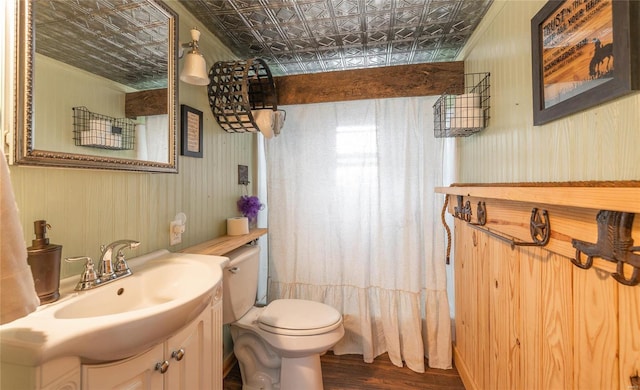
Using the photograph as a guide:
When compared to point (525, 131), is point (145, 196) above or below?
below

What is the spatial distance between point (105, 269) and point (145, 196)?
1.21 ft

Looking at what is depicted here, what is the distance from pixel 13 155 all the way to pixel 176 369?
30.8 inches

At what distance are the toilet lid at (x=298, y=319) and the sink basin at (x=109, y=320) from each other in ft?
2.05

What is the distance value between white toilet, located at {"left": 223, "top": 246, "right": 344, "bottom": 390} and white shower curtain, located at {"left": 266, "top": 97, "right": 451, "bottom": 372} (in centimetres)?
41

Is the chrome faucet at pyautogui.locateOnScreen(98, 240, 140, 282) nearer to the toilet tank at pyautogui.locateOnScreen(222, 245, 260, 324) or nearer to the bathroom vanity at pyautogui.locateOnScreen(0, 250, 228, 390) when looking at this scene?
the bathroom vanity at pyautogui.locateOnScreen(0, 250, 228, 390)

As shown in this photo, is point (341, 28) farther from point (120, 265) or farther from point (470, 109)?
point (120, 265)

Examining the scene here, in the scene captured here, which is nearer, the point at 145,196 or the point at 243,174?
the point at 145,196

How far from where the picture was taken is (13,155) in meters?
0.71

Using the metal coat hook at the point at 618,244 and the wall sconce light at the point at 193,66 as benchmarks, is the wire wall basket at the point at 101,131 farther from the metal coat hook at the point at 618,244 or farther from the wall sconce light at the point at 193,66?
the metal coat hook at the point at 618,244

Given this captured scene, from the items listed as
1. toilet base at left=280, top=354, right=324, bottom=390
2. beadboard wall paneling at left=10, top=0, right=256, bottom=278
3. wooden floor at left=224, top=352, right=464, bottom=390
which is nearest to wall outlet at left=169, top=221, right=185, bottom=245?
beadboard wall paneling at left=10, top=0, right=256, bottom=278

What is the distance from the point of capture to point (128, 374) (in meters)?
0.68

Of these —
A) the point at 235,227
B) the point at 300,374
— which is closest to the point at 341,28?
the point at 235,227

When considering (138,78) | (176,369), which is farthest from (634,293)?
(138,78)

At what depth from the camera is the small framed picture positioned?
1343 mm
